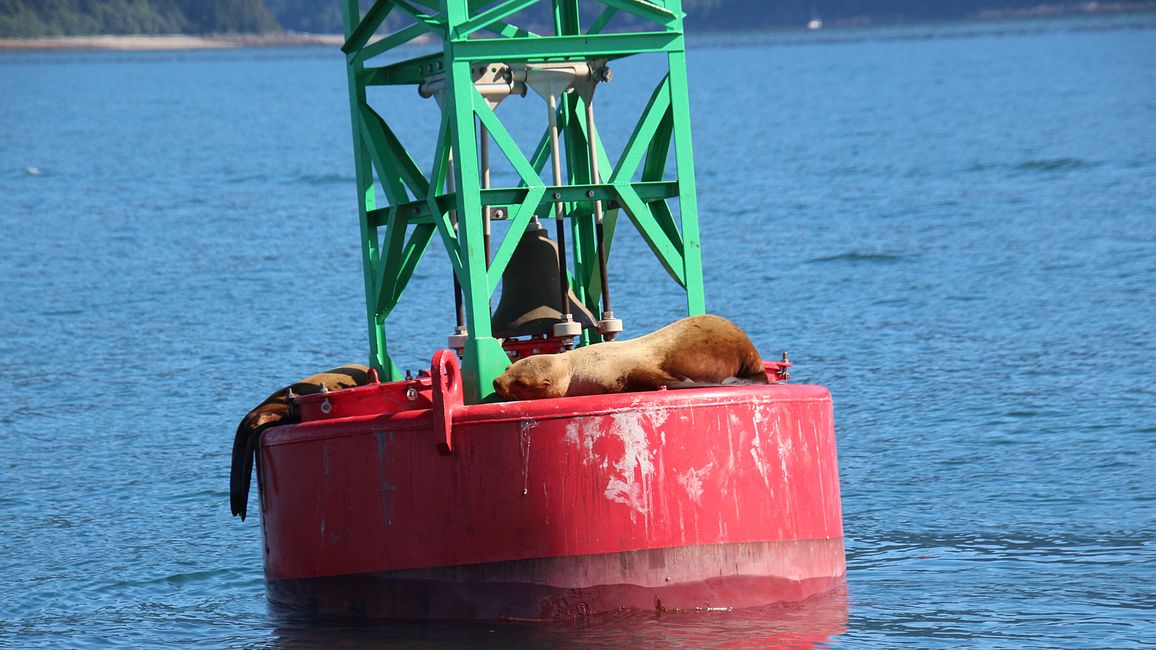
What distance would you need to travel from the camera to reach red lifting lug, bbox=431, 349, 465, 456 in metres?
10.7

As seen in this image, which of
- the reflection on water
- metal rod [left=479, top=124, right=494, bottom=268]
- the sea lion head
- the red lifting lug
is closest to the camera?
the red lifting lug

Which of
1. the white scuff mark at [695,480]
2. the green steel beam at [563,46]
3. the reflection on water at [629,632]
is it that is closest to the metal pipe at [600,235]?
the green steel beam at [563,46]

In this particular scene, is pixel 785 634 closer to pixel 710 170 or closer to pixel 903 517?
pixel 903 517

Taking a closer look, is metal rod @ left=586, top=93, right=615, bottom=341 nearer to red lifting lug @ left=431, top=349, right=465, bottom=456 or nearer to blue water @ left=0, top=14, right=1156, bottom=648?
red lifting lug @ left=431, top=349, right=465, bottom=456

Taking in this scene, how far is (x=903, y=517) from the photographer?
15508mm

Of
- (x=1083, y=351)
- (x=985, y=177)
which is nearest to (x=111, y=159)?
(x=985, y=177)

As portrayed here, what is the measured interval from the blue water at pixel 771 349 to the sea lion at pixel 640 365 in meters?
1.43

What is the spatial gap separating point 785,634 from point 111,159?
53.9 meters

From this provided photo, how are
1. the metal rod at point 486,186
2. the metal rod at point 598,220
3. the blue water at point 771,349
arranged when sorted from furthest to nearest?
the blue water at point 771,349, the metal rod at point 598,220, the metal rod at point 486,186

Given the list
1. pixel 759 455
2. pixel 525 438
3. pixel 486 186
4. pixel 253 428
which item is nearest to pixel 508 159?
pixel 486 186

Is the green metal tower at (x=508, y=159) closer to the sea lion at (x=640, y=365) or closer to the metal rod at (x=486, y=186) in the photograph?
the metal rod at (x=486, y=186)

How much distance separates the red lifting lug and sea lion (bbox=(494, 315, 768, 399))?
1.51ft

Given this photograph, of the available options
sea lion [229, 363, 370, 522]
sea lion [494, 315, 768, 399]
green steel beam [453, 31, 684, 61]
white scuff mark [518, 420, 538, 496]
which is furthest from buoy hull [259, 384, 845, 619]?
green steel beam [453, 31, 684, 61]

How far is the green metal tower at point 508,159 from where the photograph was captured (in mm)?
11602
